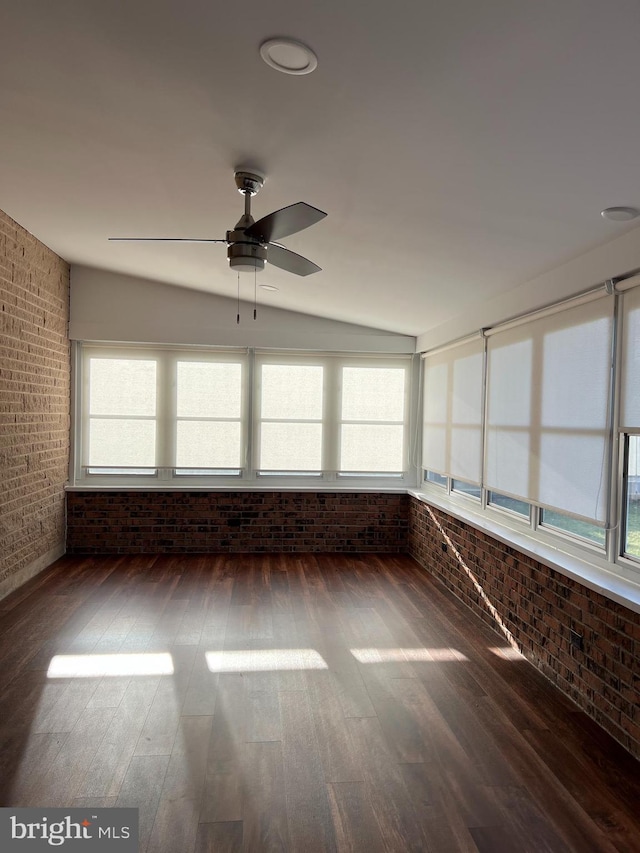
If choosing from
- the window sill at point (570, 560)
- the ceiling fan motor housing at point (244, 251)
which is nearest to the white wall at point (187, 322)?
the window sill at point (570, 560)

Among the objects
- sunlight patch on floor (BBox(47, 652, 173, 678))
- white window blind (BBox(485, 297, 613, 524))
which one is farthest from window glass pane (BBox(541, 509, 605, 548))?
sunlight patch on floor (BBox(47, 652, 173, 678))

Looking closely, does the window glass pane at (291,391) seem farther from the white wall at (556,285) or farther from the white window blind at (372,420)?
the white wall at (556,285)

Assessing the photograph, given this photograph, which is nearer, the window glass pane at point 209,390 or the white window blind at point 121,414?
the white window blind at point 121,414

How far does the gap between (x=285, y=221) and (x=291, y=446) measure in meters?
4.15

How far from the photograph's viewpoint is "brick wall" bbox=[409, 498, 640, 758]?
9.08ft

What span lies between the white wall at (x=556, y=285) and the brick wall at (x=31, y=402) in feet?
12.9

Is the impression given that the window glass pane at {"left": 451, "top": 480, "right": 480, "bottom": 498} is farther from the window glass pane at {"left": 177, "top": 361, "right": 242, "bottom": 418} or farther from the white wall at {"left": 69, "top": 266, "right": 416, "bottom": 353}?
the window glass pane at {"left": 177, "top": 361, "right": 242, "bottom": 418}

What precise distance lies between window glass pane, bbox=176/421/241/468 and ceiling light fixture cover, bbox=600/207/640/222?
4.60m

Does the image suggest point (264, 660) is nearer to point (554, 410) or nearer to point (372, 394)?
point (554, 410)

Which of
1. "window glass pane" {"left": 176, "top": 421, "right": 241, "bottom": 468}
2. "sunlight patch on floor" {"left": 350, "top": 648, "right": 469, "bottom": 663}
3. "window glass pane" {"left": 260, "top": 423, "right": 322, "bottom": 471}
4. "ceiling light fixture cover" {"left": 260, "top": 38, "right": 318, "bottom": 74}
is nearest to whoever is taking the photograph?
"ceiling light fixture cover" {"left": 260, "top": 38, "right": 318, "bottom": 74}

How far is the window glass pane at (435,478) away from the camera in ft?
20.0

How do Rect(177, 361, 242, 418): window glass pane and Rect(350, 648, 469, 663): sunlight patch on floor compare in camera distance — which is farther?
Rect(177, 361, 242, 418): window glass pane

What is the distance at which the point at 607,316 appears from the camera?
3.22m

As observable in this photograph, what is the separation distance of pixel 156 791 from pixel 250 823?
44cm
